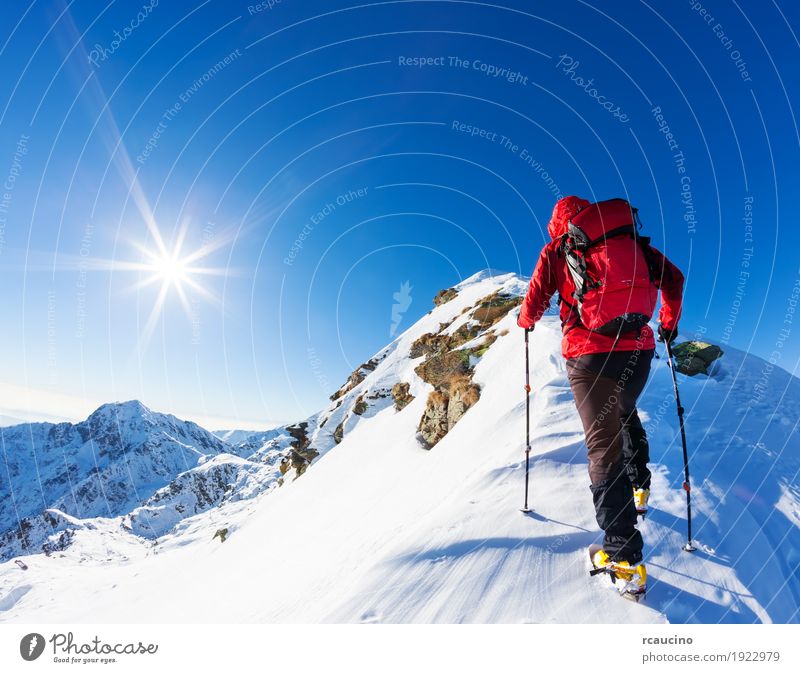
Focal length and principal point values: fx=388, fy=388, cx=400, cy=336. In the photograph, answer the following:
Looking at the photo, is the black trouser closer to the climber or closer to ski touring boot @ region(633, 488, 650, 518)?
the climber

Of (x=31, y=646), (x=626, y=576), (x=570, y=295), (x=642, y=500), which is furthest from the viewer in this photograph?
(x=642, y=500)

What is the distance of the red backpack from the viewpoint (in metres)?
3.62

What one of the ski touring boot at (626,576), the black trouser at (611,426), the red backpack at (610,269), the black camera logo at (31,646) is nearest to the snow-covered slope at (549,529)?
the ski touring boot at (626,576)

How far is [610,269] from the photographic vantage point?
11.8ft

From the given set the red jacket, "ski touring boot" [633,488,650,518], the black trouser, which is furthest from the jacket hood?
"ski touring boot" [633,488,650,518]

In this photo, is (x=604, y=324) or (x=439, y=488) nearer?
(x=604, y=324)

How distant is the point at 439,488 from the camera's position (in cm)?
732

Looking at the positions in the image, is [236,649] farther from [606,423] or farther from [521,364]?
[521,364]

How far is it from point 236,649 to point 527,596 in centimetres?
246

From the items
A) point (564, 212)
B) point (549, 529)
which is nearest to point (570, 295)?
point (564, 212)

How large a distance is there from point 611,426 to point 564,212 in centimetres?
216

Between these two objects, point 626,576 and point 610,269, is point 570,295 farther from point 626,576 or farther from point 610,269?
point 626,576

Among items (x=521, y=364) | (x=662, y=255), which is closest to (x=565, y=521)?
(x=662, y=255)

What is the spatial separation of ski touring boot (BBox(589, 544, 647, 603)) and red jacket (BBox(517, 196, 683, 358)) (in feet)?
6.10
